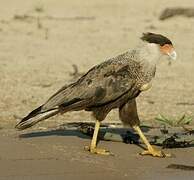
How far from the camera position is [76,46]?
58.9 feet

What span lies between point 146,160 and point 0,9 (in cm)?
1749

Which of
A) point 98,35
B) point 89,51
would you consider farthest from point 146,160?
point 98,35

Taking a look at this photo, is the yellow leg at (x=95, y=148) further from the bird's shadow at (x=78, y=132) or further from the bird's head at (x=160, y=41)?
the bird's head at (x=160, y=41)

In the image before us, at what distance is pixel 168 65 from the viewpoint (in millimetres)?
15703

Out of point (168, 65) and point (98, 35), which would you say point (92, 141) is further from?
point (98, 35)

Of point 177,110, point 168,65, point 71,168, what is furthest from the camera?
point 168,65

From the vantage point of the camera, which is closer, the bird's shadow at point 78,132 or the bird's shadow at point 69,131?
the bird's shadow at point 78,132

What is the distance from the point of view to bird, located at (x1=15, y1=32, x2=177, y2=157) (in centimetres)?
807

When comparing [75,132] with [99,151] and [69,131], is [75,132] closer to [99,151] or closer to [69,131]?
[69,131]

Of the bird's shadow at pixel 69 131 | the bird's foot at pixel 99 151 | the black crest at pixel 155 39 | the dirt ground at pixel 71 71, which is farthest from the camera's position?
the bird's shadow at pixel 69 131

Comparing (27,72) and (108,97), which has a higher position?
(108,97)

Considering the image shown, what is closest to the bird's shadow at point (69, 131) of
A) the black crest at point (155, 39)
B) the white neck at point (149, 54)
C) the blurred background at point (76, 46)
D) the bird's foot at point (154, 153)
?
the blurred background at point (76, 46)

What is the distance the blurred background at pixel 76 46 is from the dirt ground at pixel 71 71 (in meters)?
0.02

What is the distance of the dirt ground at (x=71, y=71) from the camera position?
7.56 metres
